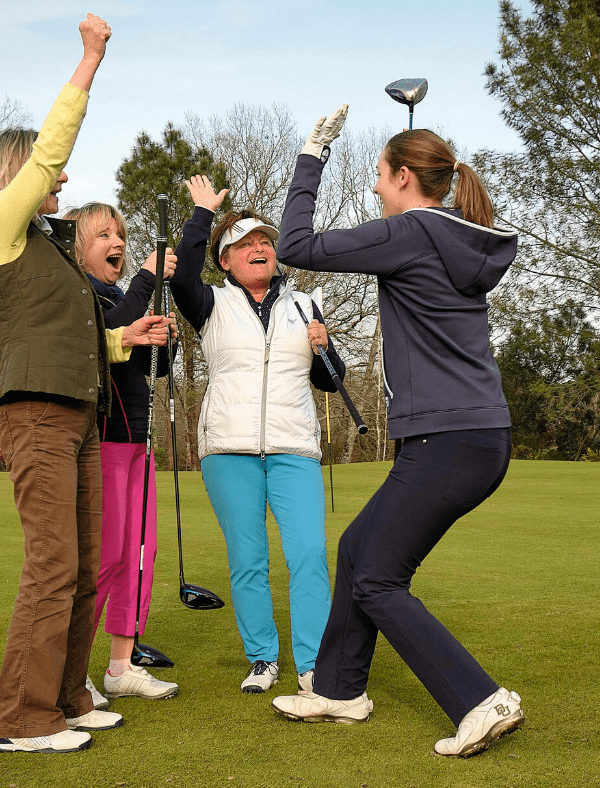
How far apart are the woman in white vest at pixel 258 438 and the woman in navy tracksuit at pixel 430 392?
0.77m

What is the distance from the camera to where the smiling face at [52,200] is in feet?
9.90

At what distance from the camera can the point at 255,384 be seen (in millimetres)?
3863

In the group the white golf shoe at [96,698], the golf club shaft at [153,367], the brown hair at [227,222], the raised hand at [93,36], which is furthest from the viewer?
the brown hair at [227,222]

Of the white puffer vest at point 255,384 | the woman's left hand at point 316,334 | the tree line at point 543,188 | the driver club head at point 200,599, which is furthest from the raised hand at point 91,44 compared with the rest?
the tree line at point 543,188

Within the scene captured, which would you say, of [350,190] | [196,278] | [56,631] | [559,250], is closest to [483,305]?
[196,278]

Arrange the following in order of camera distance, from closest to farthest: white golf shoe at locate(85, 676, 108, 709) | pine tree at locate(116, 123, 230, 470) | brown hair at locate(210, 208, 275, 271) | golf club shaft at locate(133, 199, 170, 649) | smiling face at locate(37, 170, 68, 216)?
smiling face at locate(37, 170, 68, 216), white golf shoe at locate(85, 676, 108, 709), golf club shaft at locate(133, 199, 170, 649), brown hair at locate(210, 208, 275, 271), pine tree at locate(116, 123, 230, 470)

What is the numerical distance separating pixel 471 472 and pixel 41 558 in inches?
59.2

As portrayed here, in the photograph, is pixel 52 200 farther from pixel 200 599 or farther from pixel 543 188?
pixel 543 188

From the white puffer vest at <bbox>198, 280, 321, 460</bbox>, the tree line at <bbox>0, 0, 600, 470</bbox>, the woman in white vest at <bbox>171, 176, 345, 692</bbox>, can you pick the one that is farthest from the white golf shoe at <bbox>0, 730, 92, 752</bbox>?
the tree line at <bbox>0, 0, 600, 470</bbox>

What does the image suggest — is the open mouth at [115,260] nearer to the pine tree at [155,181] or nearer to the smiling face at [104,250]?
the smiling face at [104,250]

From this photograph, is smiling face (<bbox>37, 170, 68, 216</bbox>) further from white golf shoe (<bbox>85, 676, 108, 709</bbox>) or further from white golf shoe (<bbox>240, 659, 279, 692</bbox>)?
white golf shoe (<bbox>240, 659, 279, 692</bbox>)

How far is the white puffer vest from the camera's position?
3818 mm

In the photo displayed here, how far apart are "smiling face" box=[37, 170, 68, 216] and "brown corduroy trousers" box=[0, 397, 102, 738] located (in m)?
0.70

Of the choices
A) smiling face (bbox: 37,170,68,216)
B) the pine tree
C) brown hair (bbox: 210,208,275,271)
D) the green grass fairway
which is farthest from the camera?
the pine tree
